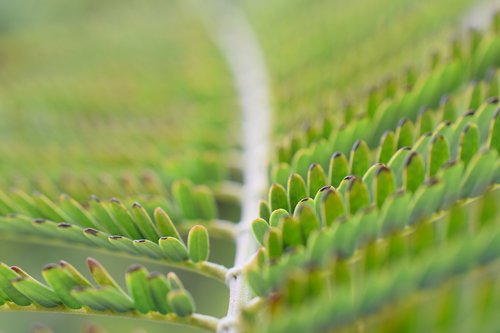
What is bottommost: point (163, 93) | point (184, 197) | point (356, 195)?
point (356, 195)

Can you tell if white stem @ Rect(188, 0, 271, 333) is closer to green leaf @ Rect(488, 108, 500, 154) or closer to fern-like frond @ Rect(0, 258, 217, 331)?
fern-like frond @ Rect(0, 258, 217, 331)

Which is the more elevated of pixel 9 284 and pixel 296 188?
pixel 296 188

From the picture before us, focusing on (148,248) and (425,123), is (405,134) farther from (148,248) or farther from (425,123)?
(148,248)

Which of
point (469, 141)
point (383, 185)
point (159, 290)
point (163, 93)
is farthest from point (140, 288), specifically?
point (163, 93)

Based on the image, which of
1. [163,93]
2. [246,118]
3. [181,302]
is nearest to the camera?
[181,302]

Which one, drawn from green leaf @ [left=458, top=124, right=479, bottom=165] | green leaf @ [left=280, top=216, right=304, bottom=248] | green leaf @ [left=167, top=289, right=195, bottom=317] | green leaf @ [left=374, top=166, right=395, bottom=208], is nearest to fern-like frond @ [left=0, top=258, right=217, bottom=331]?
green leaf @ [left=167, top=289, right=195, bottom=317]

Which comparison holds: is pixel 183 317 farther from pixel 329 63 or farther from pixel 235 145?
pixel 329 63

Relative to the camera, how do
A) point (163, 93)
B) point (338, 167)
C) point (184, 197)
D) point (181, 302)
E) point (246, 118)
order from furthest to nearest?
1. point (163, 93)
2. point (246, 118)
3. point (184, 197)
4. point (338, 167)
5. point (181, 302)
